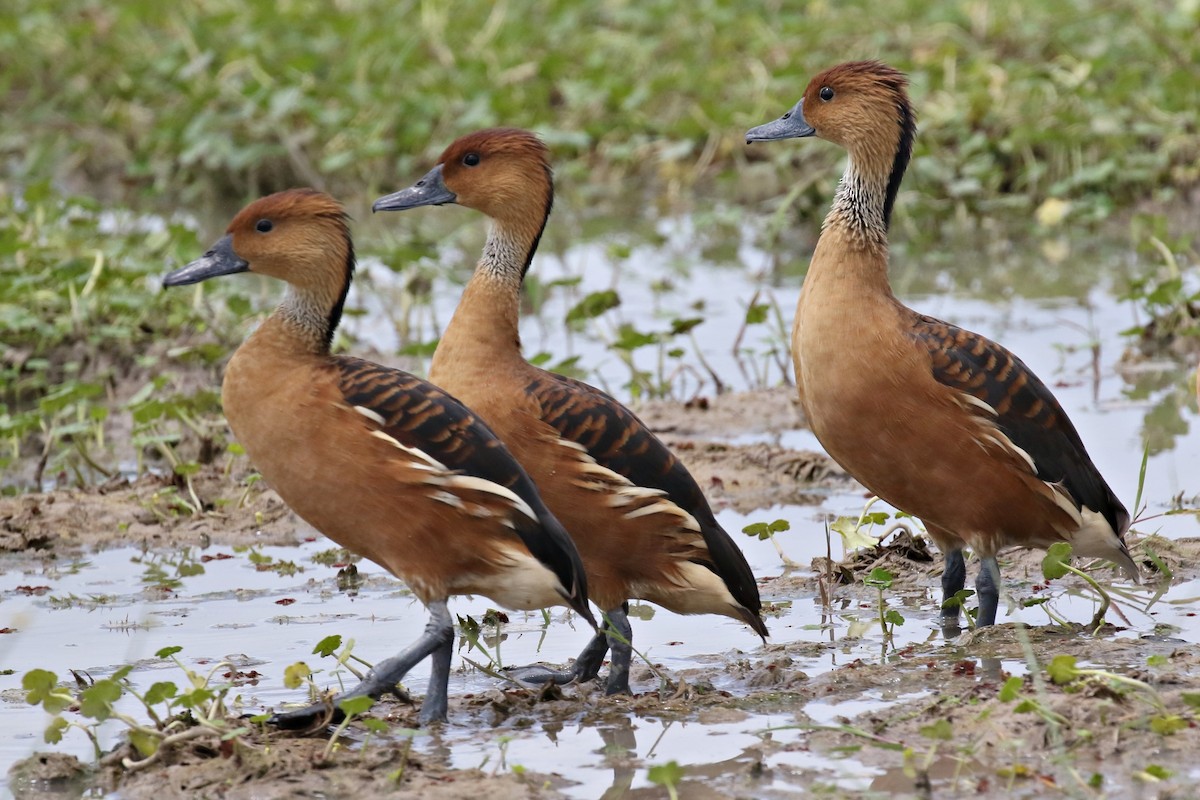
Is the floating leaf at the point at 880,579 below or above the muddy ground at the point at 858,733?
above

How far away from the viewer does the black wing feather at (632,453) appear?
5551 mm

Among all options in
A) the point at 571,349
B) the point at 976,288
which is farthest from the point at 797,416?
the point at 976,288

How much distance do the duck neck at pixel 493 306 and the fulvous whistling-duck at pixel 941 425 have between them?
1.00 m

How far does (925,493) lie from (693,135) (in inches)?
332

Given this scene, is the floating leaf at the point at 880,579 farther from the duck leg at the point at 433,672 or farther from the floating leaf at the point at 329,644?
the floating leaf at the point at 329,644

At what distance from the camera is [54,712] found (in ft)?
15.3

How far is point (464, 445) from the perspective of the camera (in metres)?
5.16

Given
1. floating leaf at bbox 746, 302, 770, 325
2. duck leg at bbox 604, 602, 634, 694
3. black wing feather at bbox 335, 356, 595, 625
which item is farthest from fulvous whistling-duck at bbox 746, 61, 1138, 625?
floating leaf at bbox 746, 302, 770, 325

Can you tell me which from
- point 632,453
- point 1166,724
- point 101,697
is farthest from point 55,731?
point 1166,724

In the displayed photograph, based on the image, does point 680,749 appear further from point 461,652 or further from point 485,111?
point 485,111

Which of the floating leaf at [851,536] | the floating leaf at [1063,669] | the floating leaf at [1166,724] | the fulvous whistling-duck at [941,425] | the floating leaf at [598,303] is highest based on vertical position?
the floating leaf at [598,303]

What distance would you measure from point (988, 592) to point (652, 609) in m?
1.21

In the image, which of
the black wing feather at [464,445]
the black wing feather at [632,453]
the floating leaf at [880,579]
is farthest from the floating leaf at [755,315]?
the black wing feather at [464,445]

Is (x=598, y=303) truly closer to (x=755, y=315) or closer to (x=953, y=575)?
(x=755, y=315)
